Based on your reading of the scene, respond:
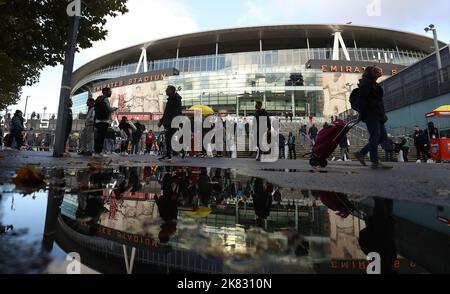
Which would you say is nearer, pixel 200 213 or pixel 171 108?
pixel 200 213

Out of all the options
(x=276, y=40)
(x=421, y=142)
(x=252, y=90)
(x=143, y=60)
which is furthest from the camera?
(x=143, y=60)

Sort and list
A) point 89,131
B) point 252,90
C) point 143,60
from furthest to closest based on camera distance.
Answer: point 143,60 < point 252,90 < point 89,131

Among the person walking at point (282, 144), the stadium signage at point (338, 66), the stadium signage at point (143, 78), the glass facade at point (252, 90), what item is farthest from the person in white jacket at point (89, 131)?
the stadium signage at point (143, 78)

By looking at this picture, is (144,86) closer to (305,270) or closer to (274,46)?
(274,46)

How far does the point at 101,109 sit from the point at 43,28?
2.66 metres

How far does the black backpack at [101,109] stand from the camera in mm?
6893

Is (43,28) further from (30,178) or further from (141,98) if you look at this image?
(141,98)

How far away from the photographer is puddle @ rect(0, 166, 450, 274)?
80 cm

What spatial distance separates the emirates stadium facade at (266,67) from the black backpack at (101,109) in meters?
38.0

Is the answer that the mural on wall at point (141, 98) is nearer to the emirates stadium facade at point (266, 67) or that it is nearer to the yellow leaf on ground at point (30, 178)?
the emirates stadium facade at point (266, 67)

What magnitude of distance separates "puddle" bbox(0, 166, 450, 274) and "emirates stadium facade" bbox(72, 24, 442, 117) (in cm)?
4171

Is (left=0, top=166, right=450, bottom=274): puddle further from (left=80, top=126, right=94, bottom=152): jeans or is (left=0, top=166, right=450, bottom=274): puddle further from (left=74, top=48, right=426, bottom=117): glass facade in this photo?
(left=74, top=48, right=426, bottom=117): glass facade

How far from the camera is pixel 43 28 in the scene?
7270mm

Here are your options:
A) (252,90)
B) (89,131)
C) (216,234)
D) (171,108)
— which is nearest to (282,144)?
(171,108)
